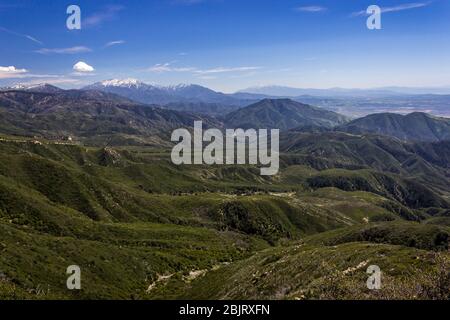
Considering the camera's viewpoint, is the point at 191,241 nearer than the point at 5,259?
No

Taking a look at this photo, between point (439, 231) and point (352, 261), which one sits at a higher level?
point (352, 261)

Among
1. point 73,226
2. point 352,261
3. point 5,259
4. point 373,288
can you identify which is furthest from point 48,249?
point 373,288

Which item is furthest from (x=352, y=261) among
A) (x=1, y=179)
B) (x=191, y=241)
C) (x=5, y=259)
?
(x=1, y=179)
